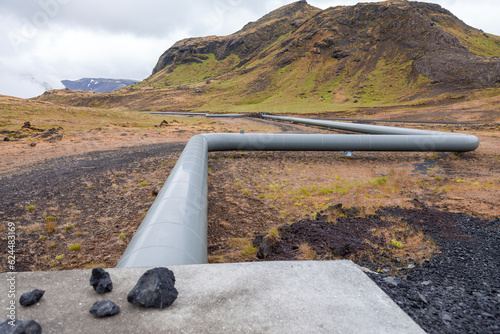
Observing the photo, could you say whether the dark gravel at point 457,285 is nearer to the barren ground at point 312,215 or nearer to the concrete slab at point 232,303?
the barren ground at point 312,215

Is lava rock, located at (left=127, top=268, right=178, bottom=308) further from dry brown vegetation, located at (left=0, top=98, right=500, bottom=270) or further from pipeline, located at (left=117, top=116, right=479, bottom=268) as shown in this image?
dry brown vegetation, located at (left=0, top=98, right=500, bottom=270)

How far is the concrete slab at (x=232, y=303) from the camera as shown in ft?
6.18

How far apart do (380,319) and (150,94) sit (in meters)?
110

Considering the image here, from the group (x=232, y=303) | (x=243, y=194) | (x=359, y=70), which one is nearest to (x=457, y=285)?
(x=232, y=303)

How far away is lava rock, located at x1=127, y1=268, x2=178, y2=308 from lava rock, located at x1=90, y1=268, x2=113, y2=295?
0.28 m

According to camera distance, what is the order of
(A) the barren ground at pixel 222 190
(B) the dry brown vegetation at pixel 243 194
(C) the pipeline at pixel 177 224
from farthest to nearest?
1. (A) the barren ground at pixel 222 190
2. (B) the dry brown vegetation at pixel 243 194
3. (C) the pipeline at pixel 177 224

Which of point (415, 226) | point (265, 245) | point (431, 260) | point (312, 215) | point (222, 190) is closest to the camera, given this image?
point (431, 260)

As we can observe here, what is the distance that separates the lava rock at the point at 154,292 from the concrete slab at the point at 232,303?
0.06 meters

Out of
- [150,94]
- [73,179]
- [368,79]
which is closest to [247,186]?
[73,179]

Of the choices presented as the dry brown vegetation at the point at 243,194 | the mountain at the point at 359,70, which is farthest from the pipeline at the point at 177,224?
the mountain at the point at 359,70

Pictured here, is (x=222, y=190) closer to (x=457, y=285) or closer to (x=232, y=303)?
(x=457, y=285)

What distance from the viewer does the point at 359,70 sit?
81.7 m

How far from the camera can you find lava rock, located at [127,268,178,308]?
1994 mm

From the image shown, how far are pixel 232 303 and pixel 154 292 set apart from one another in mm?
677
